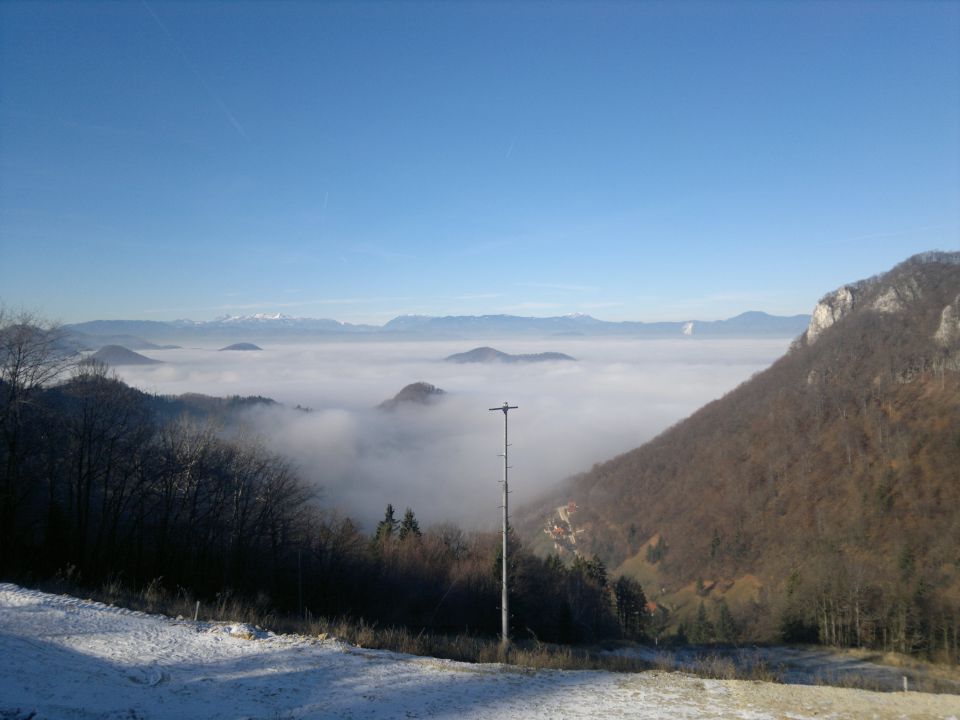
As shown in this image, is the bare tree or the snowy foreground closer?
the snowy foreground

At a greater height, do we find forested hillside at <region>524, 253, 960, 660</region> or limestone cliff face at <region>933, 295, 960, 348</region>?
limestone cliff face at <region>933, 295, 960, 348</region>

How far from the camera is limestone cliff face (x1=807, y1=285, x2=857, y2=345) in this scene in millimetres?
107562

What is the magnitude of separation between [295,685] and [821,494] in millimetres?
78017

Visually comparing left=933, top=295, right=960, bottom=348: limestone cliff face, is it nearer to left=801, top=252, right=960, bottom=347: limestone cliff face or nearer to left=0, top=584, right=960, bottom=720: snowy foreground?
left=801, top=252, right=960, bottom=347: limestone cliff face

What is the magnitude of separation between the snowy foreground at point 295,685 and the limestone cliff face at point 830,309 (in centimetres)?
11592

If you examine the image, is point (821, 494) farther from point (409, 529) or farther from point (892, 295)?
point (409, 529)

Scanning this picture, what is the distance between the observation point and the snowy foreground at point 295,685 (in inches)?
276

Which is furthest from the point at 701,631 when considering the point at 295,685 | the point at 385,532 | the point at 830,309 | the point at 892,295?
the point at 830,309

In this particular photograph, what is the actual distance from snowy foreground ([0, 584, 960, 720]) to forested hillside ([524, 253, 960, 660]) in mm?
28760

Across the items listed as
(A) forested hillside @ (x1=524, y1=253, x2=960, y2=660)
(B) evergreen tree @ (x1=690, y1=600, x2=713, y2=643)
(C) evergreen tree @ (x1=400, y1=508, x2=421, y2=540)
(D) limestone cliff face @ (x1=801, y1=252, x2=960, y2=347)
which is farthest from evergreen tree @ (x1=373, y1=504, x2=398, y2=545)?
(D) limestone cliff face @ (x1=801, y1=252, x2=960, y2=347)

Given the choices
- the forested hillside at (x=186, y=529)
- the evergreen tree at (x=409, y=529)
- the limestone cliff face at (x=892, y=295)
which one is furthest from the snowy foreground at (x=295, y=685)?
the limestone cliff face at (x=892, y=295)

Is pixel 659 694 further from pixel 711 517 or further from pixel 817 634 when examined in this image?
pixel 711 517

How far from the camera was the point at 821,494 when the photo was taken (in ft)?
231

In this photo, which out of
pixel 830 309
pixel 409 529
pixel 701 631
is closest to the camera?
pixel 409 529
